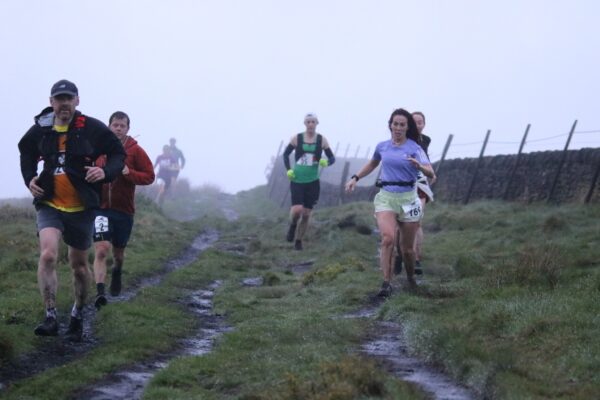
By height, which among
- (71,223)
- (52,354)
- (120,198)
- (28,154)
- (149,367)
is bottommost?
(52,354)

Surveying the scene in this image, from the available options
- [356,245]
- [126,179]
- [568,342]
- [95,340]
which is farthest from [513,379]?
[356,245]

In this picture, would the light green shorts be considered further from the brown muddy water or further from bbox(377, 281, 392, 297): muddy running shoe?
→ the brown muddy water

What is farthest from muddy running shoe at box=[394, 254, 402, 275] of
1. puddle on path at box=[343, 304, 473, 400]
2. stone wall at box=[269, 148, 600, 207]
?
stone wall at box=[269, 148, 600, 207]

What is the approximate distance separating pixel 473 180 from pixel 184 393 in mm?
21401

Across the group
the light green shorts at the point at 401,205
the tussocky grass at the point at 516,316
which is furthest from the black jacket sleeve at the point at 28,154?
the light green shorts at the point at 401,205

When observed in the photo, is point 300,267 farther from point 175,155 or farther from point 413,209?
point 175,155

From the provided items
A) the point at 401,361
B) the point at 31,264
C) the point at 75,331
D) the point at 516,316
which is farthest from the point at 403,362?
the point at 31,264

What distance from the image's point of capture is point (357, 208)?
27.7 meters

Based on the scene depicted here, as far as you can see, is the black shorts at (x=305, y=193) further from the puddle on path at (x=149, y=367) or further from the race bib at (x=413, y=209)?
the race bib at (x=413, y=209)

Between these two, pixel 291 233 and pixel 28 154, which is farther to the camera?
pixel 291 233

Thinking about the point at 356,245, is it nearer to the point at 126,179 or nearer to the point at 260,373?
the point at 126,179

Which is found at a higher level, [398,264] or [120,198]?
[398,264]

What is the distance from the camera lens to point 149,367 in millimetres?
8078

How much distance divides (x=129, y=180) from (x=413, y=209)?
366 cm
